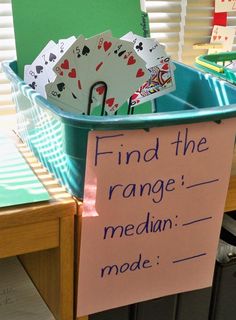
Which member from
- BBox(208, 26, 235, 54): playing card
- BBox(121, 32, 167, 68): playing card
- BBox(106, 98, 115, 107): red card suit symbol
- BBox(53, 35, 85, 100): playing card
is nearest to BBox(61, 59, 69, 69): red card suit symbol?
BBox(53, 35, 85, 100): playing card

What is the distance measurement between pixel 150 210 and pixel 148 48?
365 millimetres

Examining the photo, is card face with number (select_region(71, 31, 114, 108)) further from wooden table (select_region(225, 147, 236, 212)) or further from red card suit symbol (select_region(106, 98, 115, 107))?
wooden table (select_region(225, 147, 236, 212))

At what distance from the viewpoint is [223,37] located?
1479mm

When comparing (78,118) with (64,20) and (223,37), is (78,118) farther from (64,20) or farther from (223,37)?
(223,37)

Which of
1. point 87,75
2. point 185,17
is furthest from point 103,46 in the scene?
point 185,17

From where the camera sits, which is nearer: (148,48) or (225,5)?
(148,48)

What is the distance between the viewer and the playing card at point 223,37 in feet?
4.82

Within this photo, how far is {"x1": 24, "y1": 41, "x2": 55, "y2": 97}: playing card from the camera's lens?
0.95 m

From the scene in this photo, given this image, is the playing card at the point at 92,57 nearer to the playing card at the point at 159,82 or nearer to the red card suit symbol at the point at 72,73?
the red card suit symbol at the point at 72,73

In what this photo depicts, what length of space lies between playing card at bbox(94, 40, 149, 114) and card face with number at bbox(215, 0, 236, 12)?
61 cm

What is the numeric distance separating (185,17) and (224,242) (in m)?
0.67

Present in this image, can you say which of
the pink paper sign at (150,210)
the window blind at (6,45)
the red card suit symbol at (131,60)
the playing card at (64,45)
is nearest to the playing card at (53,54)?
the playing card at (64,45)

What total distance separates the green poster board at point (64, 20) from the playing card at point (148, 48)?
0.31ft

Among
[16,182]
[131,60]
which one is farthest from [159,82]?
[16,182]
